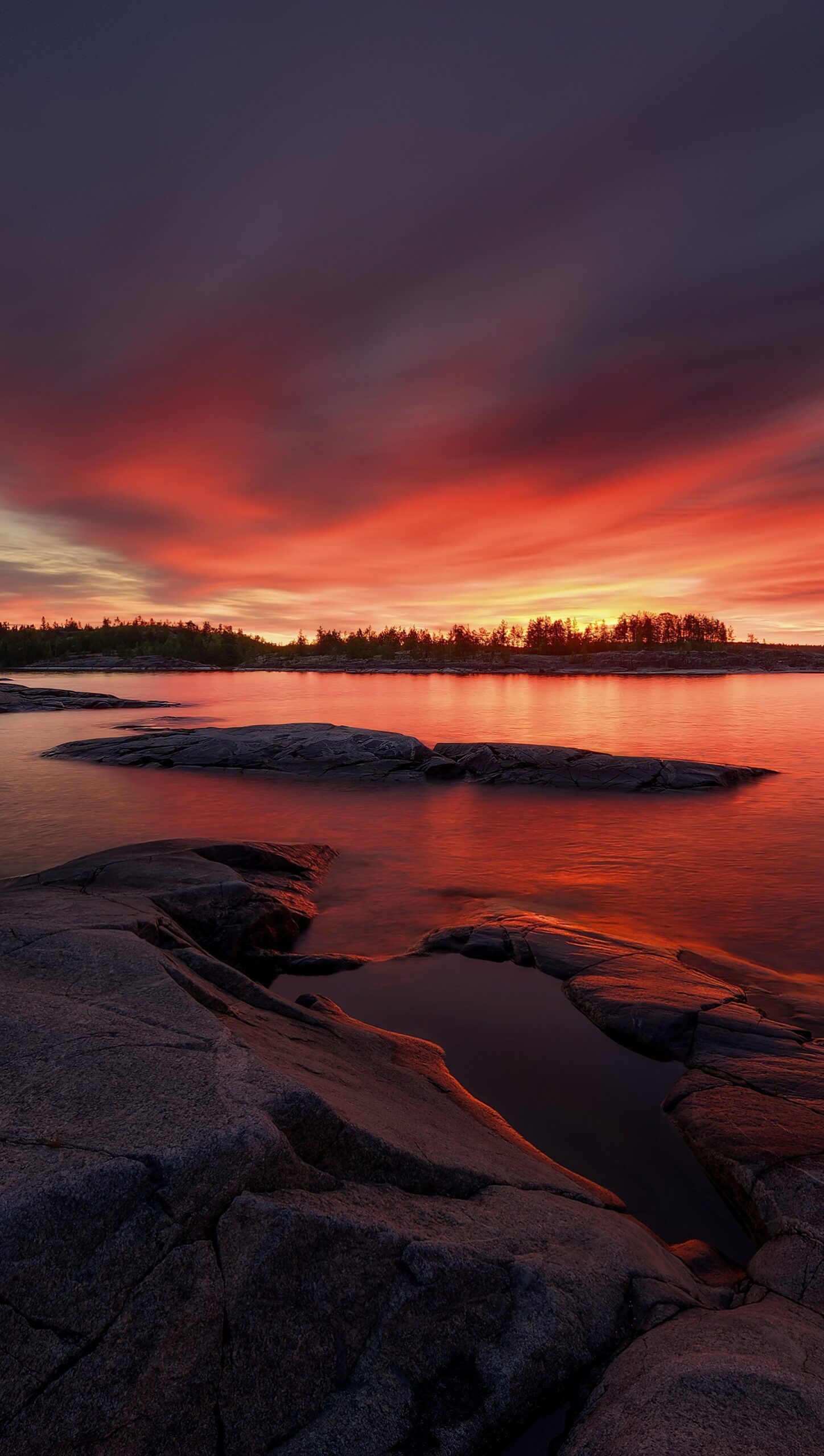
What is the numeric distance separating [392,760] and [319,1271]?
1785cm

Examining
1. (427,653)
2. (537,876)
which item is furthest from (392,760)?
(427,653)

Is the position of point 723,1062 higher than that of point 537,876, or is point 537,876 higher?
point 723,1062

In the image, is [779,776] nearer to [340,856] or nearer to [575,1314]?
[340,856]

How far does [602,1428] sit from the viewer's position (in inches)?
88.8

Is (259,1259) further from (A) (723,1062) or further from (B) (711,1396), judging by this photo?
(A) (723,1062)

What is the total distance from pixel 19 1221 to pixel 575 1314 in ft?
7.22

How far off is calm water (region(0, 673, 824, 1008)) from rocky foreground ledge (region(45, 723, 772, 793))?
0.80m

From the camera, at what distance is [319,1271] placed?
2.43m

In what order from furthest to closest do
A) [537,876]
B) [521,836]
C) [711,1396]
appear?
1. [521,836]
2. [537,876]
3. [711,1396]

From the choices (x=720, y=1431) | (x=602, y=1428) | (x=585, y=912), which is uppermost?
(x=720, y=1431)

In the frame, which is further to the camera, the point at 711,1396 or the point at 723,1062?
the point at 723,1062

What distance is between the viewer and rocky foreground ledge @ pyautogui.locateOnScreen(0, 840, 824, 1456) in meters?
2.07

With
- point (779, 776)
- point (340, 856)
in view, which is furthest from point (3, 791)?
point (779, 776)

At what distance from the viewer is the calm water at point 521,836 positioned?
907 centimetres
